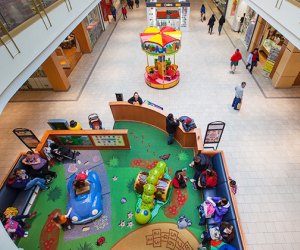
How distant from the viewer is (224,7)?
1683cm

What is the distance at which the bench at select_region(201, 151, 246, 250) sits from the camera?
15.9 feet

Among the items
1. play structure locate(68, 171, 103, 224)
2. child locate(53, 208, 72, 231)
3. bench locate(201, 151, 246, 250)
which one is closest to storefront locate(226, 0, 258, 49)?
bench locate(201, 151, 246, 250)

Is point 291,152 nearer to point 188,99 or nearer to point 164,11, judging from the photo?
point 188,99

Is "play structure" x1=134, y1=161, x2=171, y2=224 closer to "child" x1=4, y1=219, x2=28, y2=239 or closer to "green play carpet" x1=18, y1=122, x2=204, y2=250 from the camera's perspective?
"green play carpet" x1=18, y1=122, x2=204, y2=250

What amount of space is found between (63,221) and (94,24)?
13.9 metres

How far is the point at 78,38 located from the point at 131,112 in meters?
8.23

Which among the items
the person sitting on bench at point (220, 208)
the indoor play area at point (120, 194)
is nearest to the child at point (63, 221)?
the indoor play area at point (120, 194)

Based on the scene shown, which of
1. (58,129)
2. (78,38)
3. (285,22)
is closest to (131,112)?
(58,129)

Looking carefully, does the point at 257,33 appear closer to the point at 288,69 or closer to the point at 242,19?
the point at 242,19

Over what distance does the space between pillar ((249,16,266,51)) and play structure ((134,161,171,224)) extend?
10093mm

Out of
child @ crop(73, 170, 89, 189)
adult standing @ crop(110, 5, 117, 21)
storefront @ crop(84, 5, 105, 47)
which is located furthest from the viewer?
adult standing @ crop(110, 5, 117, 21)

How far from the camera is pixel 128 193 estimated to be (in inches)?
260

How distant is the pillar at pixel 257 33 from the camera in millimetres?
11211

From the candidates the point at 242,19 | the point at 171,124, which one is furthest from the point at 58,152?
the point at 242,19
